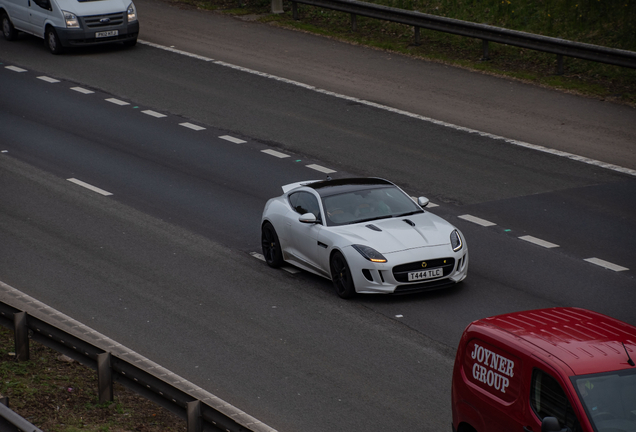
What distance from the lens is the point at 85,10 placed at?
26.6m

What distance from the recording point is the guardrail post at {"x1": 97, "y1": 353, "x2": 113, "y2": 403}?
910cm

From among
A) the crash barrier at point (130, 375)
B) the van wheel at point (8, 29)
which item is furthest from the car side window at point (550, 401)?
the van wheel at point (8, 29)

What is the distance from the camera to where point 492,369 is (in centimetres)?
727

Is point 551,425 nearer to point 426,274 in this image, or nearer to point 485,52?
point 426,274

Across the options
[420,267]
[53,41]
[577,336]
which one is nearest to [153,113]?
[53,41]

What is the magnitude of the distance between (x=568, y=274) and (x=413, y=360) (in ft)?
11.2

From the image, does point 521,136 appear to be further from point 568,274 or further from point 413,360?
point 413,360

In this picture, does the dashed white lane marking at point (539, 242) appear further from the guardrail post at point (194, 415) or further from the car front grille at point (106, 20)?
the car front grille at point (106, 20)

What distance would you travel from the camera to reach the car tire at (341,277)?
41.1ft

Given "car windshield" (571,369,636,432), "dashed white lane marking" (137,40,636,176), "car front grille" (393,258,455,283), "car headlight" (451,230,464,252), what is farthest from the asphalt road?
"car windshield" (571,369,636,432)

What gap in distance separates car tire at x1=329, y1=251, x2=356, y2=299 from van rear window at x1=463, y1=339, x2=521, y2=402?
493 cm

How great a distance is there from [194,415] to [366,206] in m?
5.89

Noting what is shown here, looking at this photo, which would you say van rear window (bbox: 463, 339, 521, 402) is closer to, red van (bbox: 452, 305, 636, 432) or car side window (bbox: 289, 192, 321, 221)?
red van (bbox: 452, 305, 636, 432)

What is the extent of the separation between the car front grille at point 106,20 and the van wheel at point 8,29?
125 inches
